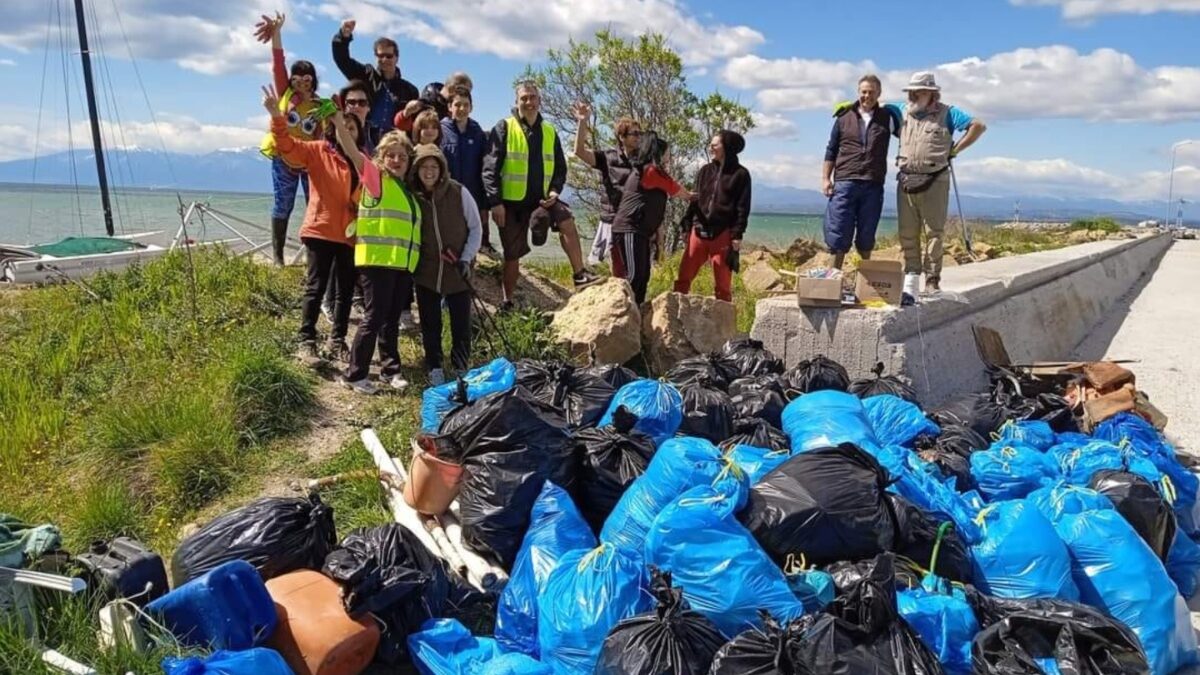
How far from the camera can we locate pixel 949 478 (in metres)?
3.98

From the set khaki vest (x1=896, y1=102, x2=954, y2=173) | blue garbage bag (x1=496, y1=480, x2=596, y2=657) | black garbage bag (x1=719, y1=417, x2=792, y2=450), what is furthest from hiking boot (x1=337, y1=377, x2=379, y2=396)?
khaki vest (x1=896, y1=102, x2=954, y2=173)

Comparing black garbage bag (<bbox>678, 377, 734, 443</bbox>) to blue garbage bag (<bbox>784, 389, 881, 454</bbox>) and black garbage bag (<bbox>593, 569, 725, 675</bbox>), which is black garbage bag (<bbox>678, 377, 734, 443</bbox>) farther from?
black garbage bag (<bbox>593, 569, 725, 675</bbox>)

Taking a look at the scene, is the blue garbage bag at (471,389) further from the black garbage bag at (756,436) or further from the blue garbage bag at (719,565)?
the blue garbage bag at (719,565)

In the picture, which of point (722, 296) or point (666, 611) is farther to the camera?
point (722, 296)

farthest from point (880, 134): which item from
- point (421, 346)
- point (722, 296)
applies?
point (421, 346)

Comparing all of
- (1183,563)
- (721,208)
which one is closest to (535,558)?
(1183,563)

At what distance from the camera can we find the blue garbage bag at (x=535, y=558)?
2.97 m

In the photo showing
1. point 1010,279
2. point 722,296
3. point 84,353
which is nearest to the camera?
point 84,353

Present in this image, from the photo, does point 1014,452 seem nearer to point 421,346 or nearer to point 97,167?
point 421,346

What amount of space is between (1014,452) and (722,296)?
325 cm

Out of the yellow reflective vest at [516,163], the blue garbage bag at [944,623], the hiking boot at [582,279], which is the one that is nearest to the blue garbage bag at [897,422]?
the blue garbage bag at [944,623]

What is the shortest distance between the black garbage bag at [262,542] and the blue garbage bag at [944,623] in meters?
2.10

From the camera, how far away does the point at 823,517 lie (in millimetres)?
3119

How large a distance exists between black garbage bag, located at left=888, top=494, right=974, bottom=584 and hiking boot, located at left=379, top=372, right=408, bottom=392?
10.5 ft
